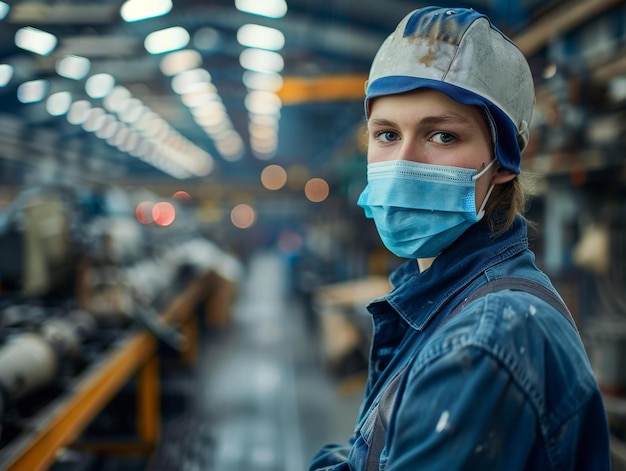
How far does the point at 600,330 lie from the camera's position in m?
3.96

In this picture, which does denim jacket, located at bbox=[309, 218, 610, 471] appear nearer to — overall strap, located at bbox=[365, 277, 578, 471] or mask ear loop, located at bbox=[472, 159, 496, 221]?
overall strap, located at bbox=[365, 277, 578, 471]

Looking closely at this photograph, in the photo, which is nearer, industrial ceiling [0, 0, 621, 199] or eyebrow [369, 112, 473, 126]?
eyebrow [369, 112, 473, 126]

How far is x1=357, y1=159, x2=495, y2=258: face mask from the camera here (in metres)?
1.14

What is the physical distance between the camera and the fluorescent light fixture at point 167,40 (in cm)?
635

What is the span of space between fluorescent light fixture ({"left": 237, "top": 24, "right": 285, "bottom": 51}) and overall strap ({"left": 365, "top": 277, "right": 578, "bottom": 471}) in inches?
247

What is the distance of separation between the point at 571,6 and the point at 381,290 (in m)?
3.84

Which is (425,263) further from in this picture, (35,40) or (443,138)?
(35,40)

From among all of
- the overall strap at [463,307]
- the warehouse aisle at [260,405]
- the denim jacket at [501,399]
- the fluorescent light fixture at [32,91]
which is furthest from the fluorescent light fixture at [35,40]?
the denim jacket at [501,399]

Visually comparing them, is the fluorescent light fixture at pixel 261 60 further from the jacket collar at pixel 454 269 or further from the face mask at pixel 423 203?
the jacket collar at pixel 454 269

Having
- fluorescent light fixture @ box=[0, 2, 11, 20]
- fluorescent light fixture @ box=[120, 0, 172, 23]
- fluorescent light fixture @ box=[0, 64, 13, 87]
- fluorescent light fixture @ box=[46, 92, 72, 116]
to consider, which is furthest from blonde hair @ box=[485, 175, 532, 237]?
fluorescent light fixture @ box=[46, 92, 72, 116]

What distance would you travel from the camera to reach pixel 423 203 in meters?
1.18

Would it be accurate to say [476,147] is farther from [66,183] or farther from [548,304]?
[66,183]

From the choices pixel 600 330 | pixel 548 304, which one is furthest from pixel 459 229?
pixel 600 330

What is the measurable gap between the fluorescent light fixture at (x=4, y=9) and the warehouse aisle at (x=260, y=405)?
3.21m
